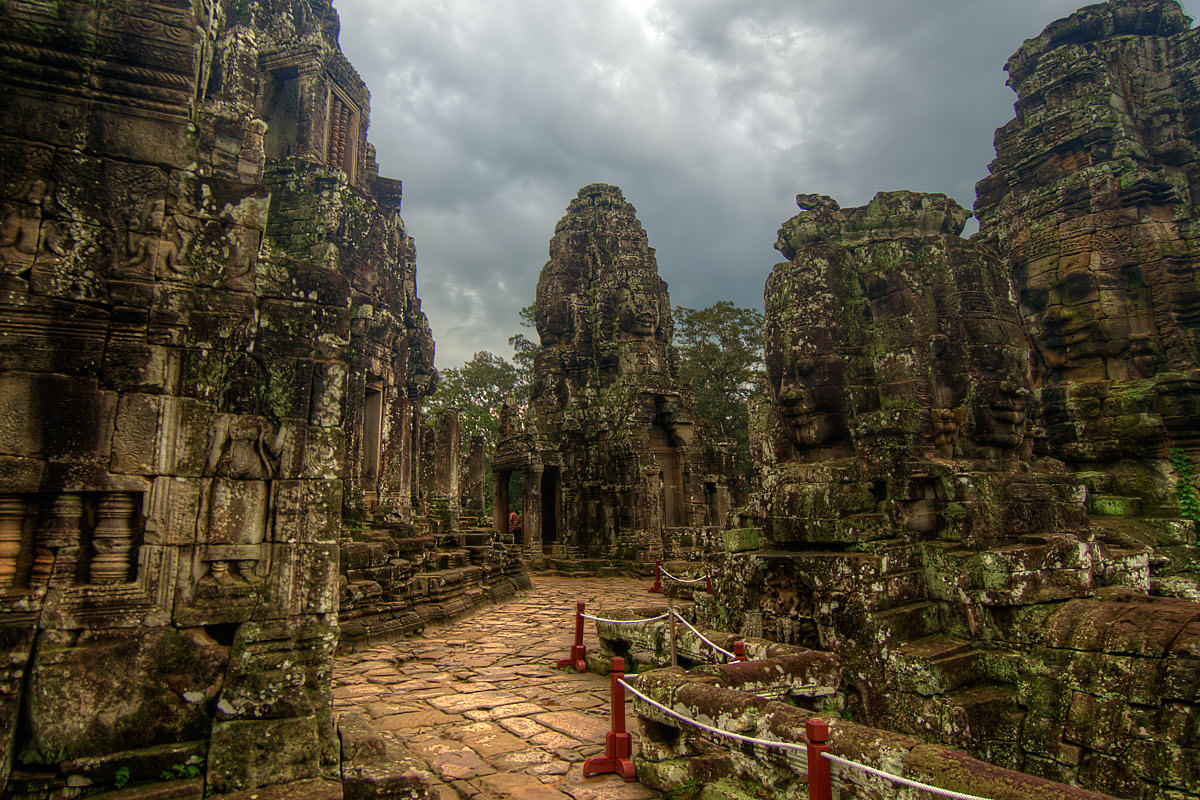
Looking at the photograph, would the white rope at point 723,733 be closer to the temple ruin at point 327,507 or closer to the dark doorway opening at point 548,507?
the temple ruin at point 327,507

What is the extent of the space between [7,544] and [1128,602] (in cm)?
635

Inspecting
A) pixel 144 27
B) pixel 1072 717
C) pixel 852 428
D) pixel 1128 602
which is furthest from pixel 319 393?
pixel 1128 602

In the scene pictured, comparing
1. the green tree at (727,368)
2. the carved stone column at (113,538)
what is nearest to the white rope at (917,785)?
the carved stone column at (113,538)

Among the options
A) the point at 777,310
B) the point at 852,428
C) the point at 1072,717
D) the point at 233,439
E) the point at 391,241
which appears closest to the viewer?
the point at 1072,717

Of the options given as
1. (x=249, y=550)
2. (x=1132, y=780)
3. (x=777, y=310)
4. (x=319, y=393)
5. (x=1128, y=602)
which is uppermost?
(x=777, y=310)

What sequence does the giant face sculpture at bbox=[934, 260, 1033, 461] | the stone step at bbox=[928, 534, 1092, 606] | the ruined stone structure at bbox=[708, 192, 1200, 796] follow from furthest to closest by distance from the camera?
the giant face sculpture at bbox=[934, 260, 1033, 461]
the stone step at bbox=[928, 534, 1092, 606]
the ruined stone structure at bbox=[708, 192, 1200, 796]

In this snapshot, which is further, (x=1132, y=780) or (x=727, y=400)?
(x=727, y=400)

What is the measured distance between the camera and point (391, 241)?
14781mm

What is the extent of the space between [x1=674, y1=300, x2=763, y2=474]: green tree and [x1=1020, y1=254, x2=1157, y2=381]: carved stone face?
1921cm

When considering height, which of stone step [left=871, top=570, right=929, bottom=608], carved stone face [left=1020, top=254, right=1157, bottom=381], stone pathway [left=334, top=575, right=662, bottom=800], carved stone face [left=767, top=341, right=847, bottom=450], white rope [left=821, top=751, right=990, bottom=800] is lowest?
stone pathway [left=334, top=575, right=662, bottom=800]

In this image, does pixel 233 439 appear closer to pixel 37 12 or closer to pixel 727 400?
pixel 37 12

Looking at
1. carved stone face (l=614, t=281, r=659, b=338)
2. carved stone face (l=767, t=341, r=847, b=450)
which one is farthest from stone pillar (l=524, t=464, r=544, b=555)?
carved stone face (l=767, t=341, r=847, b=450)

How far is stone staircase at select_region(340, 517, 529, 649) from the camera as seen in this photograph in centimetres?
906

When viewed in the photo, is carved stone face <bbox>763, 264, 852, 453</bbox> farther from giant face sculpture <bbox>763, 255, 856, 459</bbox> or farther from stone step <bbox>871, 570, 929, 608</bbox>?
stone step <bbox>871, 570, 929, 608</bbox>
